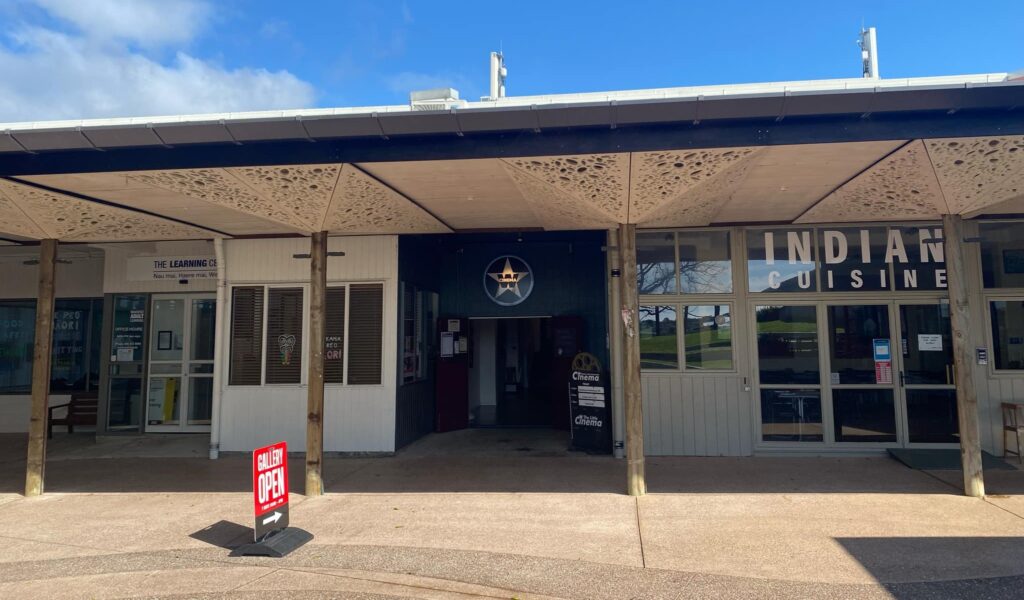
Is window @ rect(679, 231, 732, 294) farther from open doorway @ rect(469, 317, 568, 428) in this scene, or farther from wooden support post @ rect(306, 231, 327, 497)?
wooden support post @ rect(306, 231, 327, 497)

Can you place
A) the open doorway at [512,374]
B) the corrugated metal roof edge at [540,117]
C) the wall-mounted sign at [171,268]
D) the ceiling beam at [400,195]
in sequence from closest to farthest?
the corrugated metal roof edge at [540,117] < the ceiling beam at [400,195] < the wall-mounted sign at [171,268] < the open doorway at [512,374]

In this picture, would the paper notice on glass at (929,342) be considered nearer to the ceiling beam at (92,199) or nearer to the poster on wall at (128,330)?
the ceiling beam at (92,199)

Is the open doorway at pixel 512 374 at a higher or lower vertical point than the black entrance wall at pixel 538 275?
lower

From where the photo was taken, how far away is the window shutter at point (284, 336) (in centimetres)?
830

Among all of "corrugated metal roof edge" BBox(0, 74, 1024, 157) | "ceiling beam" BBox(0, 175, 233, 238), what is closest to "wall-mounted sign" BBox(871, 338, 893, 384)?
"corrugated metal roof edge" BBox(0, 74, 1024, 157)

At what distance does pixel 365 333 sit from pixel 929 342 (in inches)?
301

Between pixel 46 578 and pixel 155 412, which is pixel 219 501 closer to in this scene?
pixel 46 578

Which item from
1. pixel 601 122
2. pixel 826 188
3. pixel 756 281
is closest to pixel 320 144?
pixel 601 122

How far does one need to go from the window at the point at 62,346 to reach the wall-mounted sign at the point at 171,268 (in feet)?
5.41

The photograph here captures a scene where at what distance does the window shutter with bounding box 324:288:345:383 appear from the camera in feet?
26.9

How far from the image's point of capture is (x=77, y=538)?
5.08m

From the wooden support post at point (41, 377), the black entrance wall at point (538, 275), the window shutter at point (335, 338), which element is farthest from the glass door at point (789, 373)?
the wooden support post at point (41, 377)

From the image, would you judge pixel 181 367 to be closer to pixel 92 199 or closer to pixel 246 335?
pixel 246 335

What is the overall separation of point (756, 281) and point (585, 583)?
17.3ft
